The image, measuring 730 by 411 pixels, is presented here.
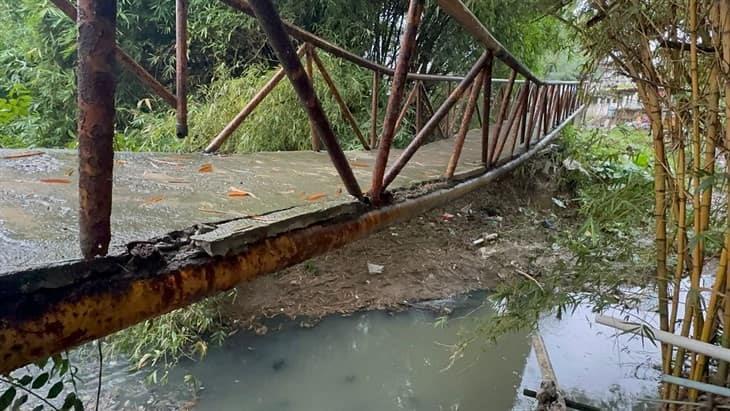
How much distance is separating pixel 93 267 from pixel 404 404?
7.59 ft

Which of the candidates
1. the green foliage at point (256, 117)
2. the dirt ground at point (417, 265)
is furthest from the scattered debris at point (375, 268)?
the green foliage at point (256, 117)

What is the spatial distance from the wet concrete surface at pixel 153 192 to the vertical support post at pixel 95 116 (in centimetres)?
7

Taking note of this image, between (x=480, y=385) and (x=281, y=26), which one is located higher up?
(x=281, y=26)

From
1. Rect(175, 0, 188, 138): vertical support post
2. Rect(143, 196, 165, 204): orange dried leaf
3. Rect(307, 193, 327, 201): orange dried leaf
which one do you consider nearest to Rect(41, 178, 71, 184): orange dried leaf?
Rect(143, 196, 165, 204): orange dried leaf

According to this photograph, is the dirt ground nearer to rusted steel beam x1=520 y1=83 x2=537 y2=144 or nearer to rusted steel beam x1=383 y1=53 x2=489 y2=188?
rusted steel beam x1=520 y1=83 x2=537 y2=144

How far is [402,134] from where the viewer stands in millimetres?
4215

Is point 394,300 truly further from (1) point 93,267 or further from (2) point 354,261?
(1) point 93,267

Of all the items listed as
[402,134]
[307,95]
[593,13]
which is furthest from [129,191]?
[402,134]

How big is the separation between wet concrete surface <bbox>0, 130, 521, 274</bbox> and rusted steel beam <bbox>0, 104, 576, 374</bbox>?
0.04 metres

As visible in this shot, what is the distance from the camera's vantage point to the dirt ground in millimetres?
3684

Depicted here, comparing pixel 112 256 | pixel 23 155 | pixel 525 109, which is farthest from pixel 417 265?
pixel 112 256

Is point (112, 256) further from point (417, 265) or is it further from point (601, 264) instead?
point (417, 265)

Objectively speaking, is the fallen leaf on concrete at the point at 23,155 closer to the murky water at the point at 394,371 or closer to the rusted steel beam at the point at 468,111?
the murky water at the point at 394,371

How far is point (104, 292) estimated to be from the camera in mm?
725
